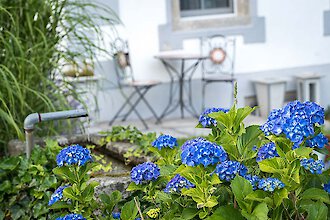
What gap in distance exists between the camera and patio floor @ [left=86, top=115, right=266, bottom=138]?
609cm

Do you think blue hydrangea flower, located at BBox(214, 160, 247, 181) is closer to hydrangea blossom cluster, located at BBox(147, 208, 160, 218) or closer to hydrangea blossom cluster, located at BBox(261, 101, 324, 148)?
hydrangea blossom cluster, located at BBox(261, 101, 324, 148)

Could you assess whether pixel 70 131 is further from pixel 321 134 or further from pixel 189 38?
pixel 189 38

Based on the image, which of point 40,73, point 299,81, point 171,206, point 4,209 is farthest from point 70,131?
point 299,81

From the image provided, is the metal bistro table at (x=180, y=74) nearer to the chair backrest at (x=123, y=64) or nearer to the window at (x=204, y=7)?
the chair backrest at (x=123, y=64)

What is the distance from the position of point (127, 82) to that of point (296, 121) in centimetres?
478

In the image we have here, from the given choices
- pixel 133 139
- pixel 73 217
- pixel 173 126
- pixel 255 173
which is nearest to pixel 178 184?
pixel 255 173

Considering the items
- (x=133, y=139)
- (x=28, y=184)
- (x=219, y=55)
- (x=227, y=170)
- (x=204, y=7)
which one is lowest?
(x=28, y=184)

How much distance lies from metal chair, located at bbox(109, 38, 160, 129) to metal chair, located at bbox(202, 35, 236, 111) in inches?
26.8

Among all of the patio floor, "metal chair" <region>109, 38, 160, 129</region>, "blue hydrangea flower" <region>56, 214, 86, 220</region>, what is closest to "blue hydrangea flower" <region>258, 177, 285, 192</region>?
"blue hydrangea flower" <region>56, 214, 86, 220</region>

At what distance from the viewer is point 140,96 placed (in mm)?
6562

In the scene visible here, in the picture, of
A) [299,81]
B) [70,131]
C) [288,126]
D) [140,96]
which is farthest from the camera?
[299,81]

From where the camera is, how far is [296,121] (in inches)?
70.1

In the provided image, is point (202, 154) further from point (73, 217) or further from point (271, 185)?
point (73, 217)

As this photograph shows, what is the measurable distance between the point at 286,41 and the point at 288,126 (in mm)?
5566
